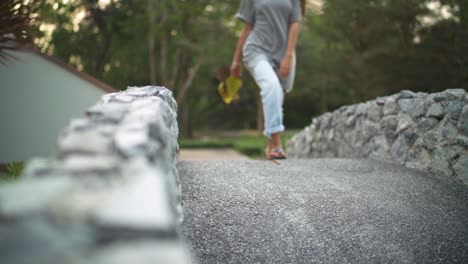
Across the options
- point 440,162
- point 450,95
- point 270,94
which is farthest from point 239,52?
point 440,162

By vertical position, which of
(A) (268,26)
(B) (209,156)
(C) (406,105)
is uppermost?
(A) (268,26)

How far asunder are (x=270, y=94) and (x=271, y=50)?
0.53 metres

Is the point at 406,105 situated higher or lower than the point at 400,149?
higher

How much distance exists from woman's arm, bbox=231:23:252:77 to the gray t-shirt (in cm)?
7

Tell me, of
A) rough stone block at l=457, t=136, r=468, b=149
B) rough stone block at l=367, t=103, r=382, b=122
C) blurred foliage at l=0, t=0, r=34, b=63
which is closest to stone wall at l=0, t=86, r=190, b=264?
blurred foliage at l=0, t=0, r=34, b=63

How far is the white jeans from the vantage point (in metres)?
4.25

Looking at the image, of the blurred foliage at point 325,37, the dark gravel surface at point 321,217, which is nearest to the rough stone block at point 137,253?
the dark gravel surface at point 321,217

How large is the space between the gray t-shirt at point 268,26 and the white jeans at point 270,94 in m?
0.15

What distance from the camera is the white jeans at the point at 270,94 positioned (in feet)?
14.0

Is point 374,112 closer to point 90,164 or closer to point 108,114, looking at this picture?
point 108,114

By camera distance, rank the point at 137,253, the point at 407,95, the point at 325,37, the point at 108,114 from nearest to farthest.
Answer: the point at 137,253 → the point at 108,114 → the point at 407,95 → the point at 325,37

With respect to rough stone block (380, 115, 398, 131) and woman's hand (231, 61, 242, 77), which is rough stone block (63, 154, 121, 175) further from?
rough stone block (380, 115, 398, 131)

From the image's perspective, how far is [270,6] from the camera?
4.36m

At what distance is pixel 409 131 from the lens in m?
Answer: 4.12
